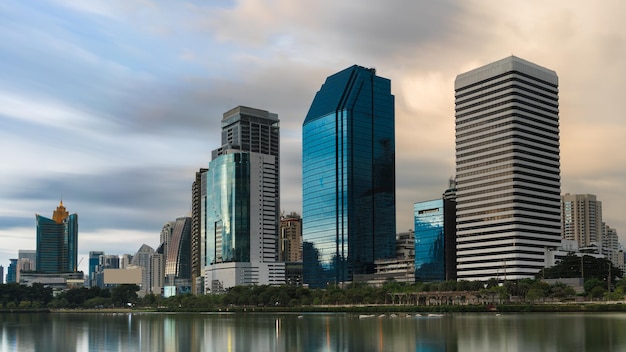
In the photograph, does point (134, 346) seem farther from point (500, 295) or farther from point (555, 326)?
point (500, 295)

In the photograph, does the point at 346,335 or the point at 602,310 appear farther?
the point at 602,310

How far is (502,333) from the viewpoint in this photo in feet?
311

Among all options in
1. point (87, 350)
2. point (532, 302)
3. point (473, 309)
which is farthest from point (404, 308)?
point (87, 350)

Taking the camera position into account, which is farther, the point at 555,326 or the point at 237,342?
the point at 555,326

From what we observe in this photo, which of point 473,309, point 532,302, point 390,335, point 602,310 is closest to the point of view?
point 390,335

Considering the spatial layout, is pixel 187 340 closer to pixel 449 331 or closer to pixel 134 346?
pixel 134 346

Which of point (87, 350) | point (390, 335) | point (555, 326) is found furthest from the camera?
point (555, 326)

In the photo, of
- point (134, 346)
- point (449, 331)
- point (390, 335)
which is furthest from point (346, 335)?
point (134, 346)

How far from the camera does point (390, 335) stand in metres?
97.4

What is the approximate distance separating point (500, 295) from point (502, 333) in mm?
104975

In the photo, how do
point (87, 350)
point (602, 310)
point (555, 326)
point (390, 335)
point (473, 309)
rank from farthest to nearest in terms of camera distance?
1. point (473, 309)
2. point (602, 310)
3. point (555, 326)
4. point (390, 335)
5. point (87, 350)

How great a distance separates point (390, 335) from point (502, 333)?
1427cm

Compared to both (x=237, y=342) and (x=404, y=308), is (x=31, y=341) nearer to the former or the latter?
(x=237, y=342)

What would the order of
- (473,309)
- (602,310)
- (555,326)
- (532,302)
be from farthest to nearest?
(532,302) < (473,309) < (602,310) < (555,326)
